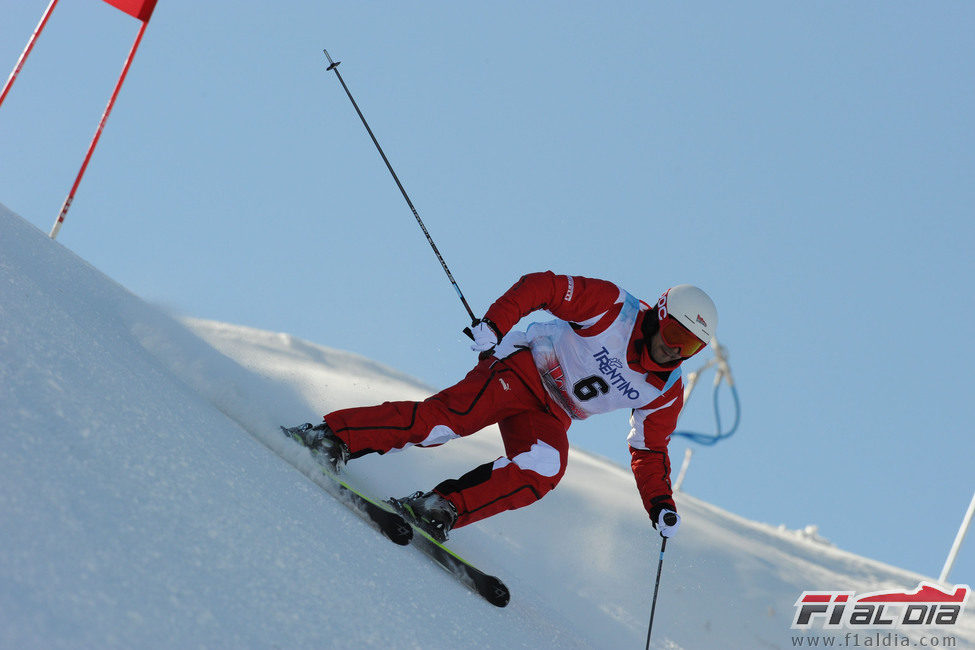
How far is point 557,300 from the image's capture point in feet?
14.3

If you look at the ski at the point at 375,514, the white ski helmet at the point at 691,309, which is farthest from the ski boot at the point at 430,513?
the white ski helmet at the point at 691,309

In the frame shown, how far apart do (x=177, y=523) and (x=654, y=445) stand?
308cm

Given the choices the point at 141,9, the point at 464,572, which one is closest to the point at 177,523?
the point at 464,572

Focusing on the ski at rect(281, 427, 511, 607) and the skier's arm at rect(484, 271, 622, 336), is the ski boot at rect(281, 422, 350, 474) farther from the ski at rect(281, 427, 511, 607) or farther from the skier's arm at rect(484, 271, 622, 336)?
the skier's arm at rect(484, 271, 622, 336)

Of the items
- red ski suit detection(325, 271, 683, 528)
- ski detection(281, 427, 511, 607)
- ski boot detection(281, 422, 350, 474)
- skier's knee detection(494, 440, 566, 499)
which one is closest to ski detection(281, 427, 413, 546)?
ski detection(281, 427, 511, 607)

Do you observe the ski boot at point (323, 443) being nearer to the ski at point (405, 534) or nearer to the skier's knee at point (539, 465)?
the ski at point (405, 534)

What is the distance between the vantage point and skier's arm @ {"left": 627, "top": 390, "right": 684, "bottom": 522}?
15.4 ft

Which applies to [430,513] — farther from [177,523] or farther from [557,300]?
[177,523]

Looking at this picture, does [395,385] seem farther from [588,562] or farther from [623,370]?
[623,370]

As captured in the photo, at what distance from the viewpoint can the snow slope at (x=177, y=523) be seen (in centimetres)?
173

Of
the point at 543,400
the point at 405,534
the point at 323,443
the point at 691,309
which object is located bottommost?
the point at 405,534

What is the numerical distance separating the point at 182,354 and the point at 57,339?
1896 mm

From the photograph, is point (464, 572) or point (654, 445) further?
point (654, 445)

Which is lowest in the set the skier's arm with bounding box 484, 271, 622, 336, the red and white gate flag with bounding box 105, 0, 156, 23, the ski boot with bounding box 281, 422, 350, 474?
the ski boot with bounding box 281, 422, 350, 474
